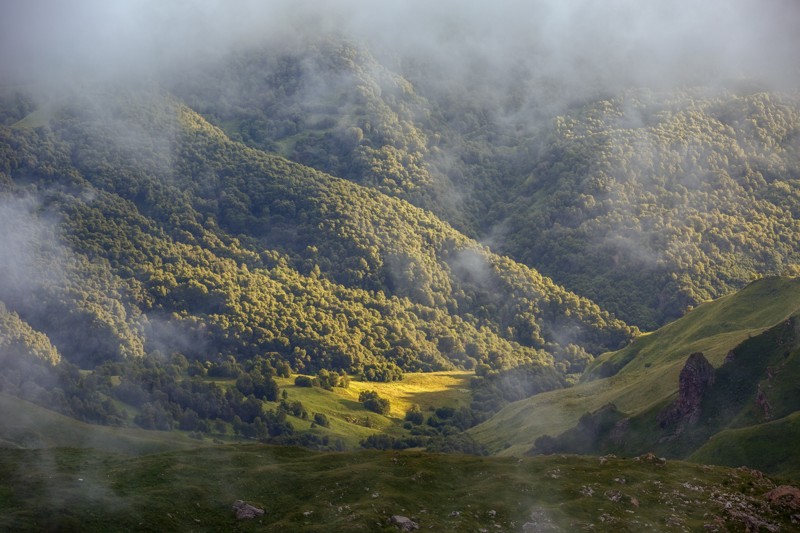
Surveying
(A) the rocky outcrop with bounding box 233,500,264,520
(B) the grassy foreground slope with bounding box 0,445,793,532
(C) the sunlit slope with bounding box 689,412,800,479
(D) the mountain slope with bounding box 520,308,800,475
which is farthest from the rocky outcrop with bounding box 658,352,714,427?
(A) the rocky outcrop with bounding box 233,500,264,520

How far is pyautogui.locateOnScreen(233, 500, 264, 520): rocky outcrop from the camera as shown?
86875mm

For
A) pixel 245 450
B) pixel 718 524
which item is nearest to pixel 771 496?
pixel 718 524

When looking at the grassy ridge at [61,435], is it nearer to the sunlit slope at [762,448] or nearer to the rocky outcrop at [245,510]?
the rocky outcrop at [245,510]

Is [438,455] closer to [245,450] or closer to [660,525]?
[245,450]

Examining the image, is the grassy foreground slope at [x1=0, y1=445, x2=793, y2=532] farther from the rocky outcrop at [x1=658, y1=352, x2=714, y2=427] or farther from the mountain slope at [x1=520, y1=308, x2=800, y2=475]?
the rocky outcrop at [x1=658, y1=352, x2=714, y2=427]

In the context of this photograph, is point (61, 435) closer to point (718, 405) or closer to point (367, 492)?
point (367, 492)

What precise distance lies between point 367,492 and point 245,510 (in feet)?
37.0

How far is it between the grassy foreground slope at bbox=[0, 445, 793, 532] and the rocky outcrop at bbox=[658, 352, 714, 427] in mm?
45861

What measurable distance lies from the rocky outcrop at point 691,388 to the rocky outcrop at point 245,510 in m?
80.6

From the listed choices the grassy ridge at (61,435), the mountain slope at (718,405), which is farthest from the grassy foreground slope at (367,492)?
the mountain slope at (718,405)

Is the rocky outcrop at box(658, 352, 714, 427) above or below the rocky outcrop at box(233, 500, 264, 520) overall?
above

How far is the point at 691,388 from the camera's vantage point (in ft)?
491

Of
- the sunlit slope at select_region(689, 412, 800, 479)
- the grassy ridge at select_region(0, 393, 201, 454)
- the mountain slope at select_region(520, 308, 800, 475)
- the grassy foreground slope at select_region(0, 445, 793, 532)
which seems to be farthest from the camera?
the mountain slope at select_region(520, 308, 800, 475)

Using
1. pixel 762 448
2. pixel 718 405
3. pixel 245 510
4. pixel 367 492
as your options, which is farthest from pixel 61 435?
pixel 718 405
